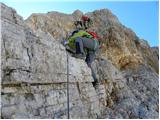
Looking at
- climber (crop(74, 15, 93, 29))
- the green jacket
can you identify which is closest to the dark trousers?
the green jacket

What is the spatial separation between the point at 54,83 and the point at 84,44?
3644mm

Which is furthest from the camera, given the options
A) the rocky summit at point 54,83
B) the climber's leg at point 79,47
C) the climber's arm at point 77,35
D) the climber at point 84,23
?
the climber at point 84,23

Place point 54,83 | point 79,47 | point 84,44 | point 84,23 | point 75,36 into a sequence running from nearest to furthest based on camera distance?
point 54,83 → point 79,47 → point 75,36 → point 84,44 → point 84,23

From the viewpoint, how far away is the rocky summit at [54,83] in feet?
21.0

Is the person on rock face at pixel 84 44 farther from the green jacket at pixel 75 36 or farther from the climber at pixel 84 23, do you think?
the climber at pixel 84 23

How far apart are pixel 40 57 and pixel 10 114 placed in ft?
7.67

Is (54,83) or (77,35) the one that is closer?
(54,83)

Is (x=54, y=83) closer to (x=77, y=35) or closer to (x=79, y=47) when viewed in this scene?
(x=79, y=47)

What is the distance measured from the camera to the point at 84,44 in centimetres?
1135

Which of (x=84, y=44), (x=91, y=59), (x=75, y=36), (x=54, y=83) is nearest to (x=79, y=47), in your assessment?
(x=84, y=44)

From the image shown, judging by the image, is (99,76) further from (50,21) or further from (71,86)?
(50,21)

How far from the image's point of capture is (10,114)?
19.2 feet

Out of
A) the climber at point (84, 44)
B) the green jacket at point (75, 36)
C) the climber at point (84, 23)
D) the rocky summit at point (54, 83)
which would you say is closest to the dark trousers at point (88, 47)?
the climber at point (84, 44)

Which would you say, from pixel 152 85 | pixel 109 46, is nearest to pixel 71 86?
pixel 152 85
